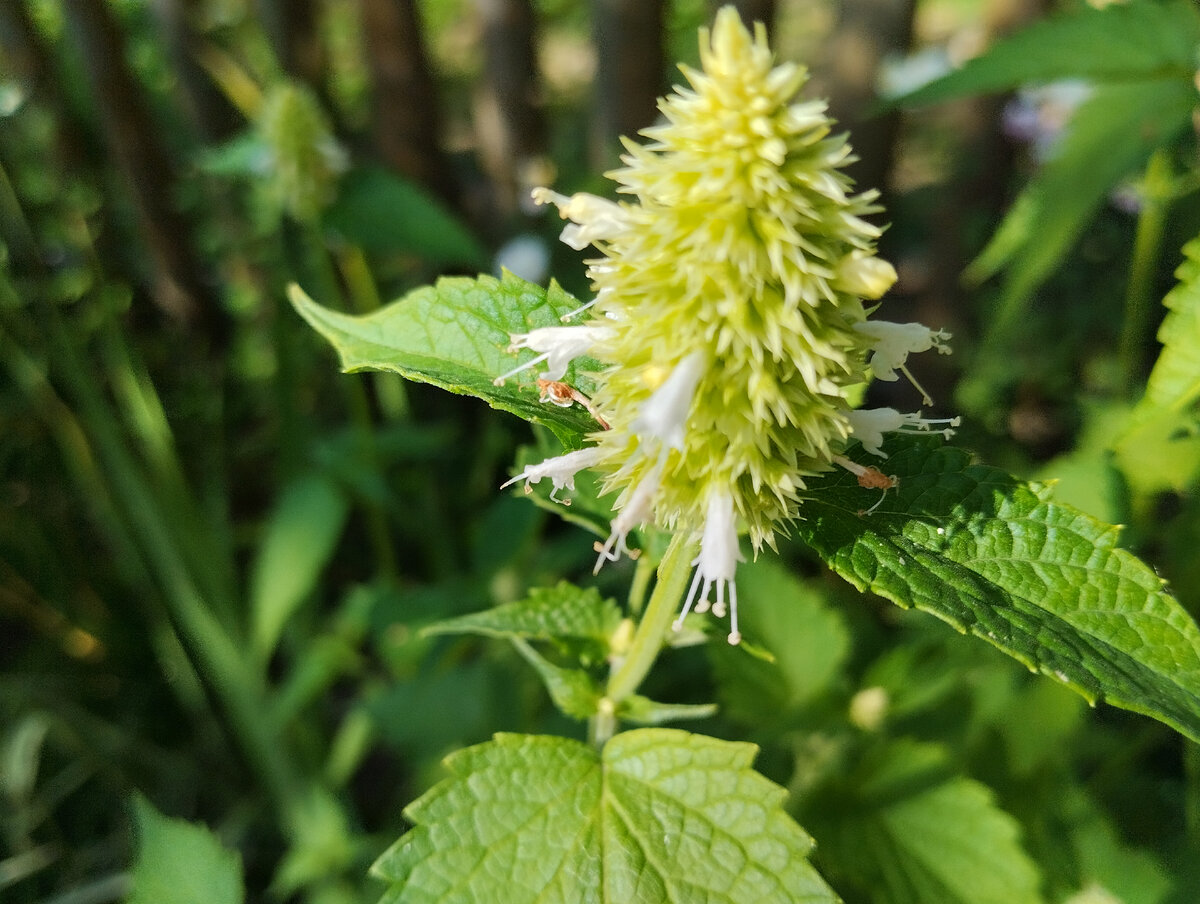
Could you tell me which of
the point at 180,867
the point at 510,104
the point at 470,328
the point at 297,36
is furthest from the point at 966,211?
the point at 180,867

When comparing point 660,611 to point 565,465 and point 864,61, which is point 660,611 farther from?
point 864,61

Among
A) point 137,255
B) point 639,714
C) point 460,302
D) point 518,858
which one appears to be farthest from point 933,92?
point 137,255

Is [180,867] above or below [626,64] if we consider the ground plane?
below

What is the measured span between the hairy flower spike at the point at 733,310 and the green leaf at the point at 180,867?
2.19ft

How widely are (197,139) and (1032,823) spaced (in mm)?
3053

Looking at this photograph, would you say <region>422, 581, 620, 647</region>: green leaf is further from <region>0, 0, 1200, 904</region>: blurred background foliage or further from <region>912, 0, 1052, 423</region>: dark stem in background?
<region>912, 0, 1052, 423</region>: dark stem in background

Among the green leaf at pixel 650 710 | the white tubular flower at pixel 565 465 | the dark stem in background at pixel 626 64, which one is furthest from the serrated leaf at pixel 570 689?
the dark stem in background at pixel 626 64

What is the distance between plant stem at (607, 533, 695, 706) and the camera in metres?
0.80

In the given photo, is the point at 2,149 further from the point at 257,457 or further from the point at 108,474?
the point at 257,457

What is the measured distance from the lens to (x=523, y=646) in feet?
3.01

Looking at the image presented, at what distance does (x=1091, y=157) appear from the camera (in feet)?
4.58

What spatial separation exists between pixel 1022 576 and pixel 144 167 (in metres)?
2.78

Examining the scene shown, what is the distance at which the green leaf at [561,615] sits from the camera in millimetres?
947

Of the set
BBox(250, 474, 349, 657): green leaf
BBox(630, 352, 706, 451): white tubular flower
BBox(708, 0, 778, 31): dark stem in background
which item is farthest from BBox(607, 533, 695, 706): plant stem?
BBox(708, 0, 778, 31): dark stem in background
